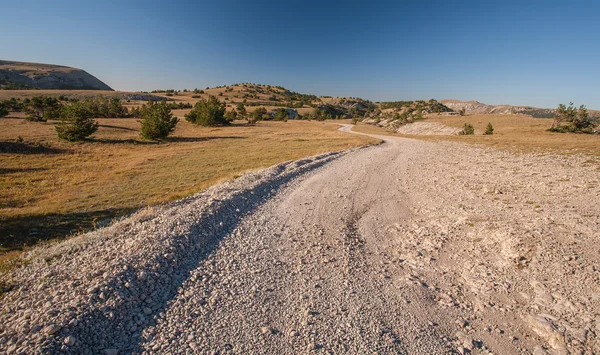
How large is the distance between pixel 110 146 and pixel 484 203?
2010 inches

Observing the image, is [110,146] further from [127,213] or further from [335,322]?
[335,322]

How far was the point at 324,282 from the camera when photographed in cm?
804

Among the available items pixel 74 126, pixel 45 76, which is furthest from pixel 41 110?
pixel 45 76

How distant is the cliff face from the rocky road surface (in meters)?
181

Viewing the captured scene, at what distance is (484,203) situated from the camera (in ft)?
45.7

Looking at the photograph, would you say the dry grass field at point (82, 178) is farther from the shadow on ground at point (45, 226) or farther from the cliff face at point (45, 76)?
the cliff face at point (45, 76)

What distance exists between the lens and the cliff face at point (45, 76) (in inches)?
5556

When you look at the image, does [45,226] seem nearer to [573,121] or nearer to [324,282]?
[324,282]

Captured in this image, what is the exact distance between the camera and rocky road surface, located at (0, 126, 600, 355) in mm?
5805

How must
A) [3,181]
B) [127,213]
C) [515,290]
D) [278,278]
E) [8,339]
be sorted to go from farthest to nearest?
[3,181]
[127,213]
[278,278]
[515,290]
[8,339]

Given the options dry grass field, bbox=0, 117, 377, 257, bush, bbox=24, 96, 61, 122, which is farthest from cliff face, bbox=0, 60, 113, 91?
dry grass field, bbox=0, 117, 377, 257

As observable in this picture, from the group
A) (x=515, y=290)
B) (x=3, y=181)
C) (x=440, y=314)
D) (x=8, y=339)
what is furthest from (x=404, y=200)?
(x=3, y=181)

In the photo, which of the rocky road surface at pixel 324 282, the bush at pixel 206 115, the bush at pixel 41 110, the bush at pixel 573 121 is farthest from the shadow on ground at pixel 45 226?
the bush at pixel 573 121

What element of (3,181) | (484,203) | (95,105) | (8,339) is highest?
(95,105)
